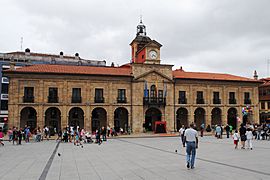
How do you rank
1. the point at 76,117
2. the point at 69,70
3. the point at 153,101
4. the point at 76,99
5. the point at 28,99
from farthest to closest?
the point at 153,101, the point at 76,117, the point at 69,70, the point at 76,99, the point at 28,99

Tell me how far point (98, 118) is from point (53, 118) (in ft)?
20.0

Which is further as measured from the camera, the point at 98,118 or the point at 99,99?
the point at 98,118

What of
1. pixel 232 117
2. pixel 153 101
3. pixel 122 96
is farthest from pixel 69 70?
pixel 232 117

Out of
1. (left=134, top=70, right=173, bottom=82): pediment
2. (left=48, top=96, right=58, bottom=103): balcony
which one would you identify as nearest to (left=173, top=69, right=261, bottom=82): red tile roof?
(left=134, top=70, right=173, bottom=82): pediment

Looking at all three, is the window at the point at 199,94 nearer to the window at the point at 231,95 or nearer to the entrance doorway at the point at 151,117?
the window at the point at 231,95

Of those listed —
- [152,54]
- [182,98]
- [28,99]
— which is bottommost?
[28,99]

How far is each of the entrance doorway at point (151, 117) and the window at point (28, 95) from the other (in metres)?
16.2

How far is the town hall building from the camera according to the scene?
34875mm

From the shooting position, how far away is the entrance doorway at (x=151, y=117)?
135ft

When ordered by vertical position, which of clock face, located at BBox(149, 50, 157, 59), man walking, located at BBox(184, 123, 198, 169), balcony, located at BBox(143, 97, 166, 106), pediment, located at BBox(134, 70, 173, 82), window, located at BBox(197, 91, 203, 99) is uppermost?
clock face, located at BBox(149, 50, 157, 59)

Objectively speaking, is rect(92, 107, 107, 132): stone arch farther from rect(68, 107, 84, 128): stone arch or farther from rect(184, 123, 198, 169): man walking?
rect(184, 123, 198, 169): man walking

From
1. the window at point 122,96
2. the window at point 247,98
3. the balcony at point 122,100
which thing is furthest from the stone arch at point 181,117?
the window at point 247,98

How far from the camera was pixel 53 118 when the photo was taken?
→ 37.3m

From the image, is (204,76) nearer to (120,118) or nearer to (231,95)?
(231,95)
